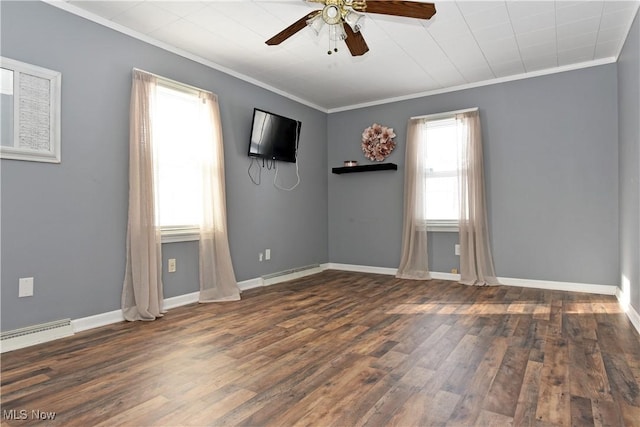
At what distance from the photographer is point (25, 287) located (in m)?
2.63

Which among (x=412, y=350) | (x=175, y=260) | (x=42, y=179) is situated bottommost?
(x=412, y=350)

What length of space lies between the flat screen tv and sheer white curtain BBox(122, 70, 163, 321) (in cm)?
138

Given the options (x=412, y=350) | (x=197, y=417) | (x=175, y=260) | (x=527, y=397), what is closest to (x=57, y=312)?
(x=175, y=260)

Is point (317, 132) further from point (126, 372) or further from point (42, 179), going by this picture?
point (126, 372)

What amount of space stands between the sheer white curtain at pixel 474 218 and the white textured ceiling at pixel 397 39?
84 centimetres

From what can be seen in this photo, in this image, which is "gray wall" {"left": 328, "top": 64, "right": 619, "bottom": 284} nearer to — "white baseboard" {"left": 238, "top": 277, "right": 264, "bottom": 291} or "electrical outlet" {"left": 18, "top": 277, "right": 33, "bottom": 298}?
"white baseboard" {"left": 238, "top": 277, "right": 264, "bottom": 291}

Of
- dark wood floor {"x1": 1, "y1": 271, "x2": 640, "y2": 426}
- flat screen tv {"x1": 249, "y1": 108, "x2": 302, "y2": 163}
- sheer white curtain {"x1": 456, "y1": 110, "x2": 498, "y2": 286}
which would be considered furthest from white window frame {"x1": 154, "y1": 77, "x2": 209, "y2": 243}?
sheer white curtain {"x1": 456, "y1": 110, "x2": 498, "y2": 286}

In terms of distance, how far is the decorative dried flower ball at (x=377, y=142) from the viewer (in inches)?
215

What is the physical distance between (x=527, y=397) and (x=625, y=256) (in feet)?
8.96

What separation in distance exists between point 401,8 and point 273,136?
268 cm

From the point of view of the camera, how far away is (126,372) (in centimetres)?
216

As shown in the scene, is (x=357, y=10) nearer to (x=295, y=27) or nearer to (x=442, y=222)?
(x=295, y=27)

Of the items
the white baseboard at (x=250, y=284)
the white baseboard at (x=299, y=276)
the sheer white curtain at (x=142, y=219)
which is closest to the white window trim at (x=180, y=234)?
the sheer white curtain at (x=142, y=219)

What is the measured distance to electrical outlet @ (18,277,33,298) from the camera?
2.61 metres
